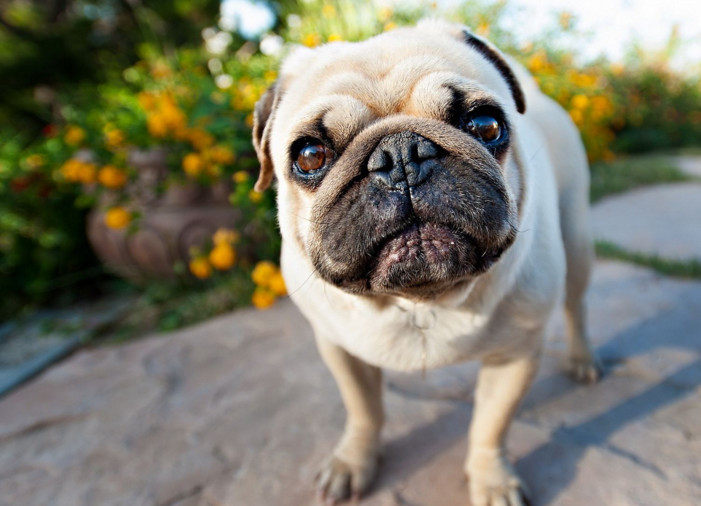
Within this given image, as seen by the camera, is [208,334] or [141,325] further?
[141,325]

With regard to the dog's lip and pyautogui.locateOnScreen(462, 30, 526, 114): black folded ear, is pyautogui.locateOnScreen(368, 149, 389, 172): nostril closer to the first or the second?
the dog's lip

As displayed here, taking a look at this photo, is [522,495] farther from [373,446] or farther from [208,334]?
[208,334]

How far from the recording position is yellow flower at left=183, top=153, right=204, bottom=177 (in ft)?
10.7

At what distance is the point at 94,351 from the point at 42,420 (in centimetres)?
82

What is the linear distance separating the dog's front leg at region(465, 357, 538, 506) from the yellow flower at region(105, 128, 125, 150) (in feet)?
10.5

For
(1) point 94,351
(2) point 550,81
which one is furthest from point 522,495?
(2) point 550,81

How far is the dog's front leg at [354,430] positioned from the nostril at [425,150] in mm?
808

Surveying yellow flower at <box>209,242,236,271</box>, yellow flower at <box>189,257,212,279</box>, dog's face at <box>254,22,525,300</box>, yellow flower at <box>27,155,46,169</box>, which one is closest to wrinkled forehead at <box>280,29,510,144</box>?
dog's face at <box>254,22,525,300</box>

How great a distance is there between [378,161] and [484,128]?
14.1 inches

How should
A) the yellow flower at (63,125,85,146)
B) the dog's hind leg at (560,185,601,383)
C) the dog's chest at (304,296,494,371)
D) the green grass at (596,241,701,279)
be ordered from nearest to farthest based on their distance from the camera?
the dog's chest at (304,296,494,371) → the dog's hind leg at (560,185,601,383) → the green grass at (596,241,701,279) → the yellow flower at (63,125,85,146)

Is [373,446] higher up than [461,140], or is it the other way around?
[461,140]

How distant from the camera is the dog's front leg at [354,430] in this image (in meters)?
1.72

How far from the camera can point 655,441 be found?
1787 mm

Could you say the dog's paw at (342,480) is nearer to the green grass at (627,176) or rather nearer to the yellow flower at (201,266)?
the yellow flower at (201,266)
